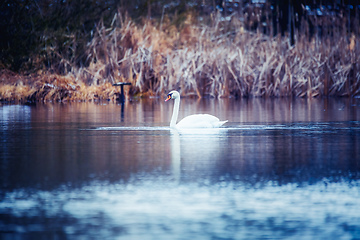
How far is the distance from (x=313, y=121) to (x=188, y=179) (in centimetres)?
762

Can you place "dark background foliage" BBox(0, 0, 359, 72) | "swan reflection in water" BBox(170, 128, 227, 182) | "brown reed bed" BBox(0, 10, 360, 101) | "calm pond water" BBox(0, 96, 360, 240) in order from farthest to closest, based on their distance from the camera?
"dark background foliage" BBox(0, 0, 359, 72), "brown reed bed" BBox(0, 10, 360, 101), "swan reflection in water" BBox(170, 128, 227, 182), "calm pond water" BBox(0, 96, 360, 240)

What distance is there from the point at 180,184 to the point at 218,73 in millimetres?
18499

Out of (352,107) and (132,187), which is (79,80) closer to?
(352,107)

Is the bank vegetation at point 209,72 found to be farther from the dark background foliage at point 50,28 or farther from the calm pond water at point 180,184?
the calm pond water at point 180,184

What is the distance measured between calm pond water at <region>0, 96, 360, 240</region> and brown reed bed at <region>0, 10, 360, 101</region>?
1218cm

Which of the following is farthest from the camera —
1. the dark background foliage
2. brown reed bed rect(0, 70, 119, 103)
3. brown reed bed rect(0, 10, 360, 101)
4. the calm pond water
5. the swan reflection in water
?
the dark background foliage

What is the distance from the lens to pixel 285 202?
18.3ft

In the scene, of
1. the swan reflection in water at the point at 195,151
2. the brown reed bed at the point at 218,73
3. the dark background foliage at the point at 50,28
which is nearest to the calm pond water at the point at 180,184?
the swan reflection in water at the point at 195,151

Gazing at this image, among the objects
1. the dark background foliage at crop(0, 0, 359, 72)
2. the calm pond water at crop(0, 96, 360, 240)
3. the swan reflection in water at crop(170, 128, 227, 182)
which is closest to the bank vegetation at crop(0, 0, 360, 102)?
the dark background foliage at crop(0, 0, 359, 72)

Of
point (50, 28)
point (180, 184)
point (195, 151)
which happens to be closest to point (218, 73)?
point (50, 28)

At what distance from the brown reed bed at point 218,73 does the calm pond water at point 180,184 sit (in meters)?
12.2

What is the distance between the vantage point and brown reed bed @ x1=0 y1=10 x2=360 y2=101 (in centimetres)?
2420

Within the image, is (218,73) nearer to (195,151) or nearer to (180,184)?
(195,151)

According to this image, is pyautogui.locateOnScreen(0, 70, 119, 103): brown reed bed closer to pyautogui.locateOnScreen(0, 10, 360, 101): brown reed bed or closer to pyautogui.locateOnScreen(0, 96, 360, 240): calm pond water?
pyautogui.locateOnScreen(0, 10, 360, 101): brown reed bed
